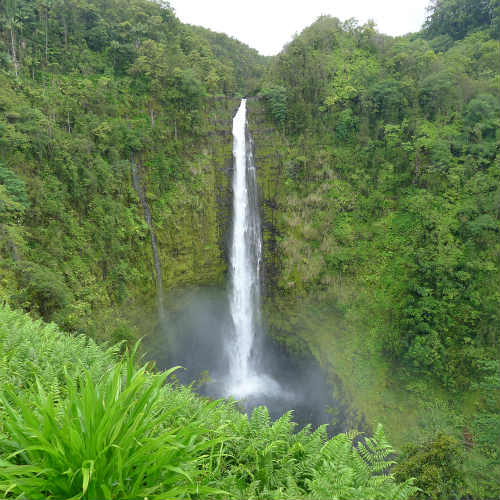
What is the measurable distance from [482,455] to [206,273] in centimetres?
1437

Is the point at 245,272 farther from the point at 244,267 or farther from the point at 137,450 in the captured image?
the point at 137,450

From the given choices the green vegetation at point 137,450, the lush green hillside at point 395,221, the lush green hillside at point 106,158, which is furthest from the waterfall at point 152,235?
the green vegetation at point 137,450

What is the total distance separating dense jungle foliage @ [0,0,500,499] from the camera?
10625mm

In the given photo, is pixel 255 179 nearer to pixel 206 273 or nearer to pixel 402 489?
pixel 206 273

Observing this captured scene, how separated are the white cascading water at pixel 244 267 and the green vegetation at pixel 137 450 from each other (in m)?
13.6

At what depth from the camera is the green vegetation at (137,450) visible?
1.57m

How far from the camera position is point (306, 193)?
688 inches

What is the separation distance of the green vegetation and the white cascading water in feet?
44.7

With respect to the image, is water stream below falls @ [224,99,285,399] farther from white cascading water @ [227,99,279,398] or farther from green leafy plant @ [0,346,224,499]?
green leafy plant @ [0,346,224,499]

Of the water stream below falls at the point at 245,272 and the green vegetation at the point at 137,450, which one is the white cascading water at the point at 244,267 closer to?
the water stream below falls at the point at 245,272

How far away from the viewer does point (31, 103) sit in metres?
12.6

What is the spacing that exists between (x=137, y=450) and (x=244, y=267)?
15.5m

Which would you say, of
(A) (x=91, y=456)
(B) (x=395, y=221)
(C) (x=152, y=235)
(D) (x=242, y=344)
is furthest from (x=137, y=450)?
(B) (x=395, y=221)

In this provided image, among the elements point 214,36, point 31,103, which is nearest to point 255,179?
point 31,103
